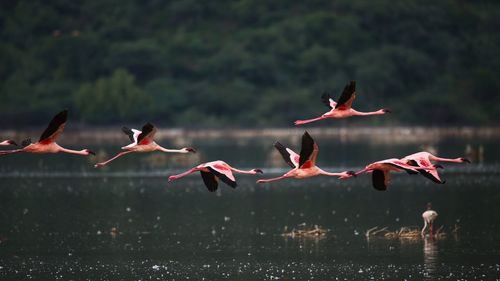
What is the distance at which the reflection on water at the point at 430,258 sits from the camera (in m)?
24.6

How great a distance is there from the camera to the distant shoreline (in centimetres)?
9069

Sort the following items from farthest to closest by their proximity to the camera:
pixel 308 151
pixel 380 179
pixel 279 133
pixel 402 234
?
1. pixel 279 133
2. pixel 402 234
3. pixel 380 179
4. pixel 308 151

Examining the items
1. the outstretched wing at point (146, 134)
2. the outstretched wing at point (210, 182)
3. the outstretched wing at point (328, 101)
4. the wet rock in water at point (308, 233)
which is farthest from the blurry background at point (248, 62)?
the outstretched wing at point (210, 182)

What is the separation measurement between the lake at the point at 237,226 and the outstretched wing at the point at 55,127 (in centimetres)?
302

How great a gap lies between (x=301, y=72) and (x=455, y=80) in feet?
43.6

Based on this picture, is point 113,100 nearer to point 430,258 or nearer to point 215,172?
point 430,258

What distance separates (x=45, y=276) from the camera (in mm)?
24828

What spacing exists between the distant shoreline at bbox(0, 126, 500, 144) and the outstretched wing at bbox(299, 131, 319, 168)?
214 feet

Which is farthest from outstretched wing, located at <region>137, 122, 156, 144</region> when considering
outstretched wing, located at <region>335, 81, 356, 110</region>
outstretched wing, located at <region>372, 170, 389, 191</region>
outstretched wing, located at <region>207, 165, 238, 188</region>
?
outstretched wing, located at <region>372, 170, 389, 191</region>

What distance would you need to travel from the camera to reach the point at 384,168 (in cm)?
2189

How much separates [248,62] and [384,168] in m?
84.4

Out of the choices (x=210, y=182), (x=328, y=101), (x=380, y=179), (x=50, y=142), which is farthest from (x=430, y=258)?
(x=50, y=142)

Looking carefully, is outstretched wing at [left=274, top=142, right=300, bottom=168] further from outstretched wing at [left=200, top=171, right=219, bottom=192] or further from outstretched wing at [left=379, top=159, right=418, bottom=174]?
outstretched wing at [left=379, top=159, right=418, bottom=174]

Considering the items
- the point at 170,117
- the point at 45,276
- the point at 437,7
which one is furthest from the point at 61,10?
the point at 45,276
